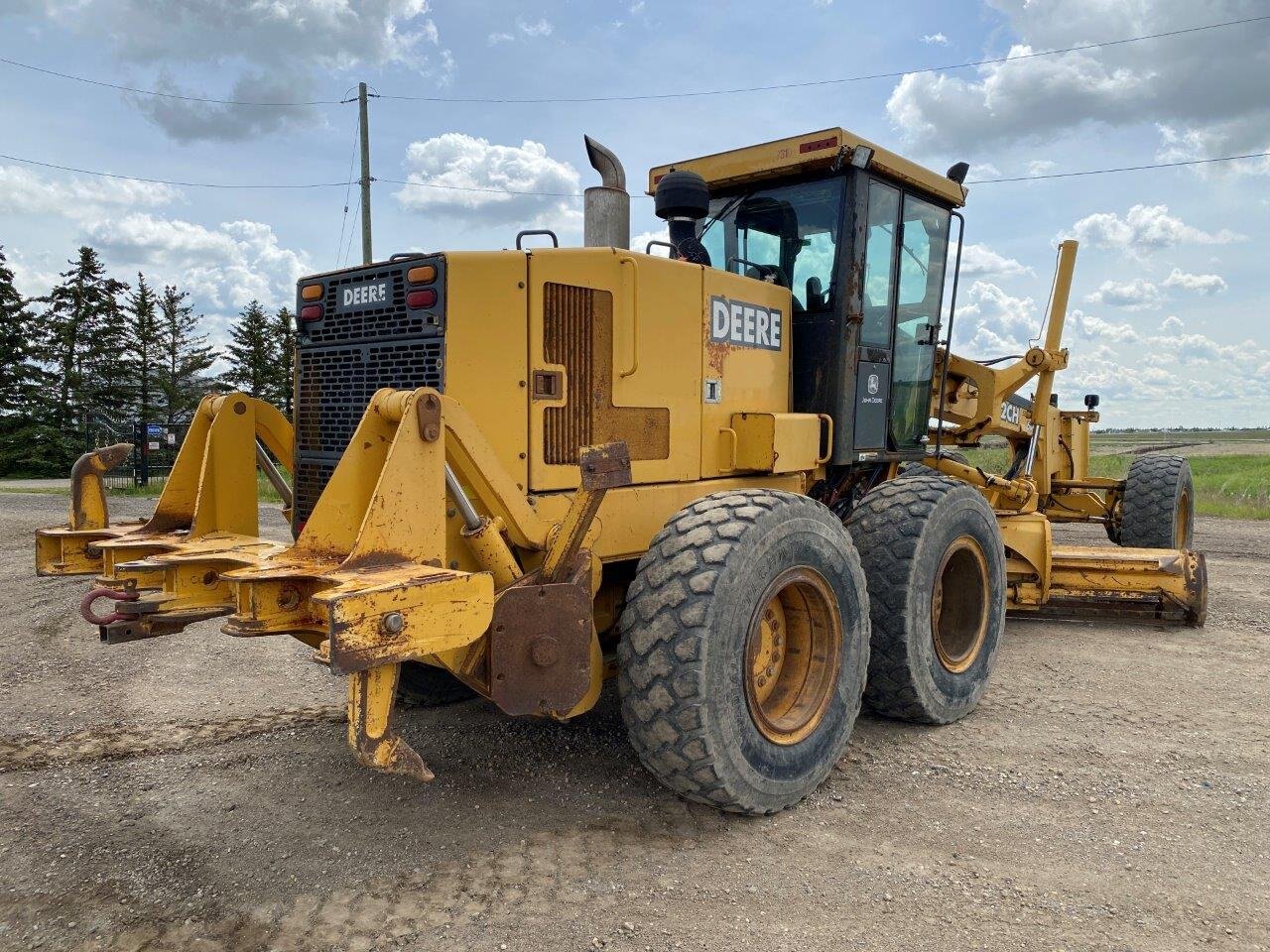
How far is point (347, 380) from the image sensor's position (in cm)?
410

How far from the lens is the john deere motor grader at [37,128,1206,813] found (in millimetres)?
3242

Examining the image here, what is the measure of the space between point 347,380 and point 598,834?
2.25m

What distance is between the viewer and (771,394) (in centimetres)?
497

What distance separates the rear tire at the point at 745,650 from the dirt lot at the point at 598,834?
0.85 feet

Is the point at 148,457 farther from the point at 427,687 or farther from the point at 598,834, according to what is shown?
the point at 598,834

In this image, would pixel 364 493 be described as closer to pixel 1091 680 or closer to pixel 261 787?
pixel 261 787

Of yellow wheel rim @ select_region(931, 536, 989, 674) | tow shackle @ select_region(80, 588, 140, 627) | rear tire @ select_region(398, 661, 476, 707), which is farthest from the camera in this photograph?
yellow wheel rim @ select_region(931, 536, 989, 674)

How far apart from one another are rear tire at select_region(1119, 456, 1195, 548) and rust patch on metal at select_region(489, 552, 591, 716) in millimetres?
7587

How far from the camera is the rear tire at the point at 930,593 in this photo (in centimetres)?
464

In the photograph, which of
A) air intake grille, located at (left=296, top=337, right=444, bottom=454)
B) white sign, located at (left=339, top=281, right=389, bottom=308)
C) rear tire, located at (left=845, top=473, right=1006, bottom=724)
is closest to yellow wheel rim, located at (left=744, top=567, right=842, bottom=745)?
rear tire, located at (left=845, top=473, right=1006, bottom=724)

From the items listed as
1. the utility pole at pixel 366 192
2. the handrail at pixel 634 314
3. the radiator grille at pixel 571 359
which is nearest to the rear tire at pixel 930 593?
the handrail at pixel 634 314

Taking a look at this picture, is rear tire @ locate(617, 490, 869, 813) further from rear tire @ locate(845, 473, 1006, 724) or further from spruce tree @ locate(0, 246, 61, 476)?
spruce tree @ locate(0, 246, 61, 476)

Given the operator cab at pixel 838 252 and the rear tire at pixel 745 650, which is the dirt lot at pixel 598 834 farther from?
the operator cab at pixel 838 252

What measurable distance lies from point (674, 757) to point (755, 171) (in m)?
3.42
